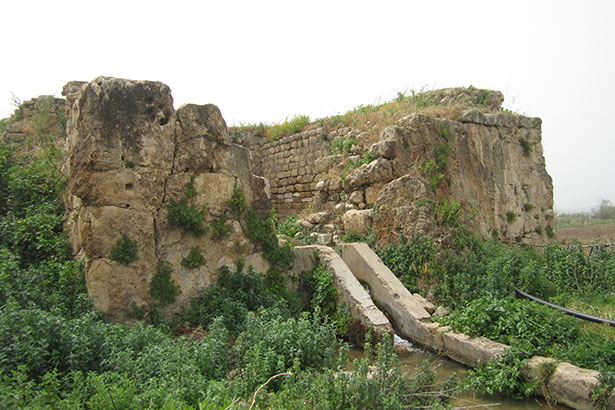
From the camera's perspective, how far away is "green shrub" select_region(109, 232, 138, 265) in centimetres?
505

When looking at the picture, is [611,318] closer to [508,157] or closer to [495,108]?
[508,157]

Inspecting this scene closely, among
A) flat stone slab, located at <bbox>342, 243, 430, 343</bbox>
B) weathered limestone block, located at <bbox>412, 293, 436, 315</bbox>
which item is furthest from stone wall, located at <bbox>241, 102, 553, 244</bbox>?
weathered limestone block, located at <bbox>412, 293, 436, 315</bbox>

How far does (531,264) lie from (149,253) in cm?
646

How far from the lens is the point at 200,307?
17.7ft

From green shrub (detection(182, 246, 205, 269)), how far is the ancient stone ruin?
0.14 ft

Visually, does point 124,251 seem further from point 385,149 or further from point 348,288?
point 385,149

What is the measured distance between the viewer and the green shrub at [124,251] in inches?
199

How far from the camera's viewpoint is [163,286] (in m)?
5.32

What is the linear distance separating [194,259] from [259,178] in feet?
5.89

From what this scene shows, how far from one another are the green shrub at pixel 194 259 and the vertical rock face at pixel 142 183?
0.06 meters

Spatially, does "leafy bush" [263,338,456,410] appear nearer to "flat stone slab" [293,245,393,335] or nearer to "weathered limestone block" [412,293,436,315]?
"flat stone slab" [293,245,393,335]

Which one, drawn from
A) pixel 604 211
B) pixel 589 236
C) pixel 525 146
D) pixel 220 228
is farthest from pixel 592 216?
pixel 220 228

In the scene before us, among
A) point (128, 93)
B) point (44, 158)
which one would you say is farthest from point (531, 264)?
point (44, 158)

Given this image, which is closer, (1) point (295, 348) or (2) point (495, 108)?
(1) point (295, 348)
